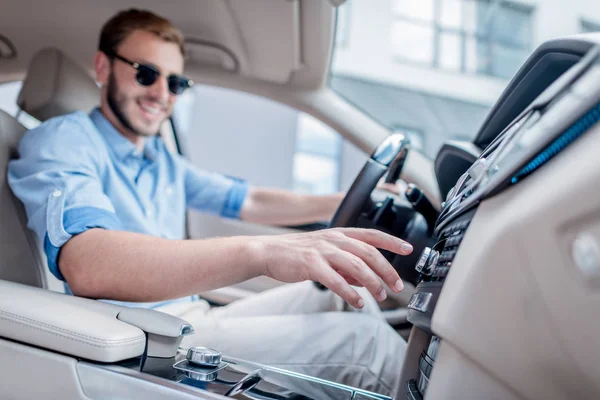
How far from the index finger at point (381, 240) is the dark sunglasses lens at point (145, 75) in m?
0.99

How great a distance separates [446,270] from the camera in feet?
1.87

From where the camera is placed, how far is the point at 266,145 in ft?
13.2

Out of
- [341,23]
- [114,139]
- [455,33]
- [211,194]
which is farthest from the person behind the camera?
[455,33]

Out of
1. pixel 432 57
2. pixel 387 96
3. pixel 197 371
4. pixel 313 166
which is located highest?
pixel 432 57

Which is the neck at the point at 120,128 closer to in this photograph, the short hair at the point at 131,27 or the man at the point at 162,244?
the man at the point at 162,244

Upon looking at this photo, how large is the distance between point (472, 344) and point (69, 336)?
584 millimetres

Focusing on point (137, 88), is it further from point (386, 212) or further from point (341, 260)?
point (341, 260)

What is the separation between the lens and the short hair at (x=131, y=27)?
58.1 inches

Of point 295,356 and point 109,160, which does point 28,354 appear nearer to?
point 295,356

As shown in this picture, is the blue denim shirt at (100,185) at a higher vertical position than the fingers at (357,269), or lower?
lower

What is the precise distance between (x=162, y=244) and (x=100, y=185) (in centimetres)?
32

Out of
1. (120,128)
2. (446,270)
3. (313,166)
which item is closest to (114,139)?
(120,128)

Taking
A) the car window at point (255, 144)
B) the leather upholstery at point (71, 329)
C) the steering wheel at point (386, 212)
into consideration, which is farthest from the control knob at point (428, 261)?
the car window at point (255, 144)

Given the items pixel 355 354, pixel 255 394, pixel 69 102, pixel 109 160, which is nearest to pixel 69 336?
pixel 255 394
